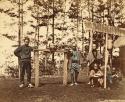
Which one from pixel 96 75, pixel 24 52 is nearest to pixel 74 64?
pixel 96 75

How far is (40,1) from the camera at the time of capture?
66.6 ft

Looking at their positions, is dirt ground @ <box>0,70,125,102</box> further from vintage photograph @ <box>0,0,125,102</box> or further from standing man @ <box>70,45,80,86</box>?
vintage photograph @ <box>0,0,125,102</box>

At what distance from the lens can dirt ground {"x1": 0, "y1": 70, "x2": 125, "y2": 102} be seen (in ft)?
31.6

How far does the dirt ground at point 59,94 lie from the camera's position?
962 centimetres

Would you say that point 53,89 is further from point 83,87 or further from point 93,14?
point 93,14

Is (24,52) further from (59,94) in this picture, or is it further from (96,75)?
(96,75)

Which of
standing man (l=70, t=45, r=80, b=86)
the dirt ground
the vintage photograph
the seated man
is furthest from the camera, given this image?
the vintage photograph

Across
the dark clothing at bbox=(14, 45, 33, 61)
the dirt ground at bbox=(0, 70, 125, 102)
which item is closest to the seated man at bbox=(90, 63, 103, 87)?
the dirt ground at bbox=(0, 70, 125, 102)

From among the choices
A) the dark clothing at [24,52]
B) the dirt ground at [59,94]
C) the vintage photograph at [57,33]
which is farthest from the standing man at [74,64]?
the vintage photograph at [57,33]

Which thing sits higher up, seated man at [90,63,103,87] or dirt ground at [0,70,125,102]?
seated man at [90,63,103,87]

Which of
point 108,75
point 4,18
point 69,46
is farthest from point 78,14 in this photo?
point 108,75

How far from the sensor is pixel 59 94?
10.2 meters

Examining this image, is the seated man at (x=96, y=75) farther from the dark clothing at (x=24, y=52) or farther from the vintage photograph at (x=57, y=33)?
the vintage photograph at (x=57, y=33)

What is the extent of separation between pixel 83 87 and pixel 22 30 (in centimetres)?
971
